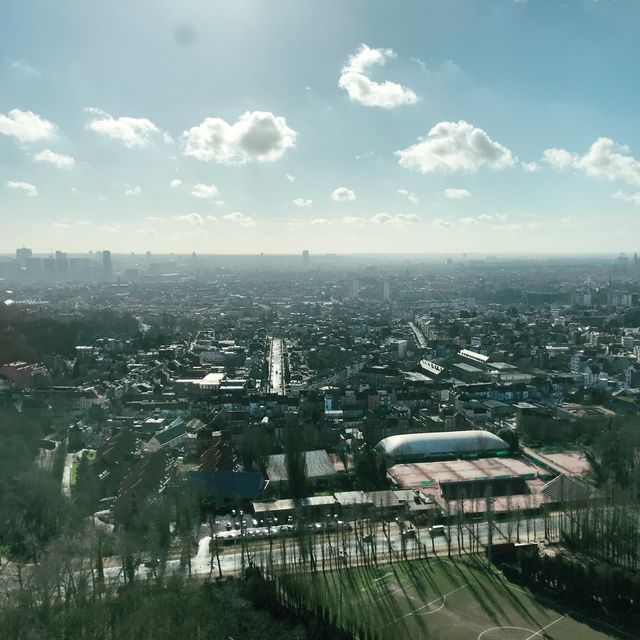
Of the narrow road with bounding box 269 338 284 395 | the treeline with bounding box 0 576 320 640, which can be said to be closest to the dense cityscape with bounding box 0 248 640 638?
the narrow road with bounding box 269 338 284 395

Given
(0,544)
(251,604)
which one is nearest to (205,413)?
(0,544)

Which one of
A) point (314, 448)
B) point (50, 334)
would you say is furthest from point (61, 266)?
point (314, 448)

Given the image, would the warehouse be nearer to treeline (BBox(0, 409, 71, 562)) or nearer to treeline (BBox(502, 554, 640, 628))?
treeline (BBox(502, 554, 640, 628))

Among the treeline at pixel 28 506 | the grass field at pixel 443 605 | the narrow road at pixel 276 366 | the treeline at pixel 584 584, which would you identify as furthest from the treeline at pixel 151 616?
the narrow road at pixel 276 366

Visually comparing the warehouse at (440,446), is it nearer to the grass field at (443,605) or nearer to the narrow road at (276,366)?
the grass field at (443,605)

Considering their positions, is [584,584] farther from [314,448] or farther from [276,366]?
[276,366]

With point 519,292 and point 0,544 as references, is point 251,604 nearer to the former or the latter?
point 0,544

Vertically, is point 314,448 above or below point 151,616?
below
